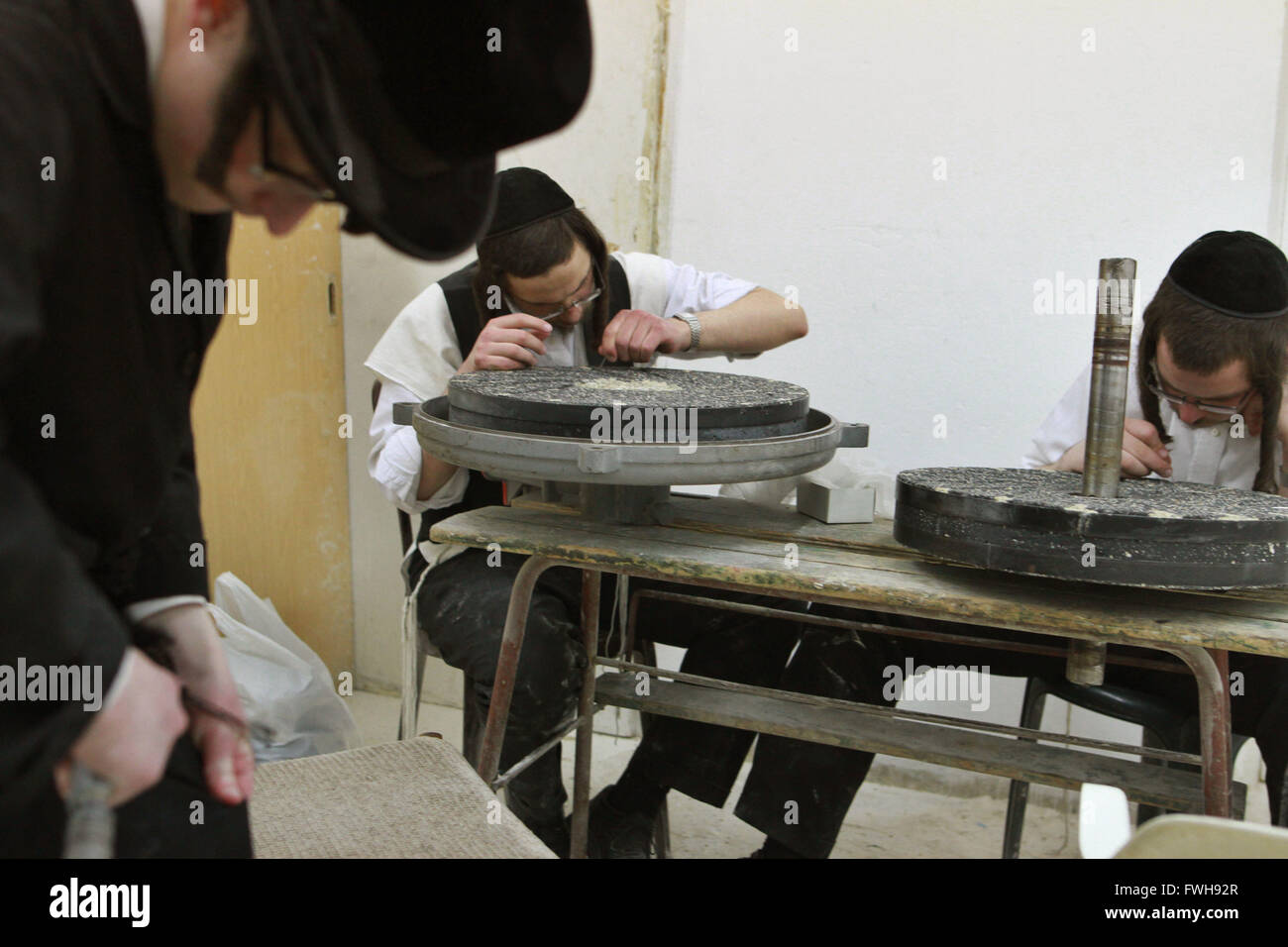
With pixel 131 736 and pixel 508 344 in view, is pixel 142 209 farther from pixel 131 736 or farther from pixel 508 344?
pixel 508 344

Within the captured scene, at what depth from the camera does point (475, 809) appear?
5.11 feet

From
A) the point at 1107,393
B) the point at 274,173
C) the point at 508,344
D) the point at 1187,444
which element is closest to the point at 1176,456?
the point at 1187,444

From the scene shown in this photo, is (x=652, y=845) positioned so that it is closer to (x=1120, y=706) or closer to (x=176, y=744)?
(x=1120, y=706)

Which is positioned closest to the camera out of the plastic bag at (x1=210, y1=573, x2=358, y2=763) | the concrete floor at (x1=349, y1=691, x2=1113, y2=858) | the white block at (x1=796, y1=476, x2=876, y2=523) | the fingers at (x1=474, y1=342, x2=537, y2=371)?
the white block at (x1=796, y1=476, x2=876, y2=523)

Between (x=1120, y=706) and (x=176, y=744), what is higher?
(x=176, y=744)

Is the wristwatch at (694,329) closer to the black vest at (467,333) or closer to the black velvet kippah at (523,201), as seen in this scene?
the black vest at (467,333)

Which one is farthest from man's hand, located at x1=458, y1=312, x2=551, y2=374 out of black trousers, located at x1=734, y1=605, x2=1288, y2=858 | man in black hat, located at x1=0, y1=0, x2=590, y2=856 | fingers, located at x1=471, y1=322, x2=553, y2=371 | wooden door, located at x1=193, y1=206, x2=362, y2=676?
wooden door, located at x1=193, y1=206, x2=362, y2=676

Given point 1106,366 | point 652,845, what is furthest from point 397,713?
point 1106,366

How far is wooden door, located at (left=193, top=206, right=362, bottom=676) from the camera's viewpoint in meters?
3.16

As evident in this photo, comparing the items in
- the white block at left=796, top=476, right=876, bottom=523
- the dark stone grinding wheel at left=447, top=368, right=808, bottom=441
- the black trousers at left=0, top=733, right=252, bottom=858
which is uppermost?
the dark stone grinding wheel at left=447, top=368, right=808, bottom=441

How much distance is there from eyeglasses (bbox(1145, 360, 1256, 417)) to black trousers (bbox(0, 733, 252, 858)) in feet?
5.65

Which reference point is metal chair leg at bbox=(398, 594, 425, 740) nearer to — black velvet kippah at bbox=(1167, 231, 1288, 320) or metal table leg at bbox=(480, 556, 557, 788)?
metal table leg at bbox=(480, 556, 557, 788)

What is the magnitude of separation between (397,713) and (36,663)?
9.13 feet

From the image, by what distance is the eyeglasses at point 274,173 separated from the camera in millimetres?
698
